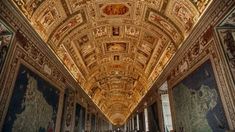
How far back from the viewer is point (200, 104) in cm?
707

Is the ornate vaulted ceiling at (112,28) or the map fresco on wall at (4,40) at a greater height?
the ornate vaulted ceiling at (112,28)

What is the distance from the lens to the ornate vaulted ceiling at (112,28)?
8.46 meters

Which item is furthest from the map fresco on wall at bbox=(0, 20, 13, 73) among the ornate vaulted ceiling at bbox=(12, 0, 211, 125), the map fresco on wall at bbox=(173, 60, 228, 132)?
the map fresco on wall at bbox=(173, 60, 228, 132)

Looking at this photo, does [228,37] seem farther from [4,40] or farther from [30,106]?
[30,106]

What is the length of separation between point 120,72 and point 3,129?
15.7 m

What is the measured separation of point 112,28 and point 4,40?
7.61 metres

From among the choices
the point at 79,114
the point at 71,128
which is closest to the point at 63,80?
the point at 71,128

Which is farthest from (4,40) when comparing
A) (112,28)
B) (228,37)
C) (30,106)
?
(112,28)

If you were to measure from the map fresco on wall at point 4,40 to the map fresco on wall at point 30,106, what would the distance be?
1.01 metres

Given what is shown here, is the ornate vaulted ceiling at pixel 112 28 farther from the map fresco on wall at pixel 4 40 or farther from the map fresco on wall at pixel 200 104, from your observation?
the map fresco on wall at pixel 200 104

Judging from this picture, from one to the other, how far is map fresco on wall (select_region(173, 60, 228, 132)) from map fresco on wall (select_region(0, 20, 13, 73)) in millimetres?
6932

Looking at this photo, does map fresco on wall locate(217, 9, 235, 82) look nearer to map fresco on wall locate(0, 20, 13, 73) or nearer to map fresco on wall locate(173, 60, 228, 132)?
map fresco on wall locate(173, 60, 228, 132)

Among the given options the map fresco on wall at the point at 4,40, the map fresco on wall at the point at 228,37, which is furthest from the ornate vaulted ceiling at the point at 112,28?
the map fresco on wall at the point at 228,37

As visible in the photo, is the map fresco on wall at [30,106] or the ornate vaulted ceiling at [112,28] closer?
the map fresco on wall at [30,106]
